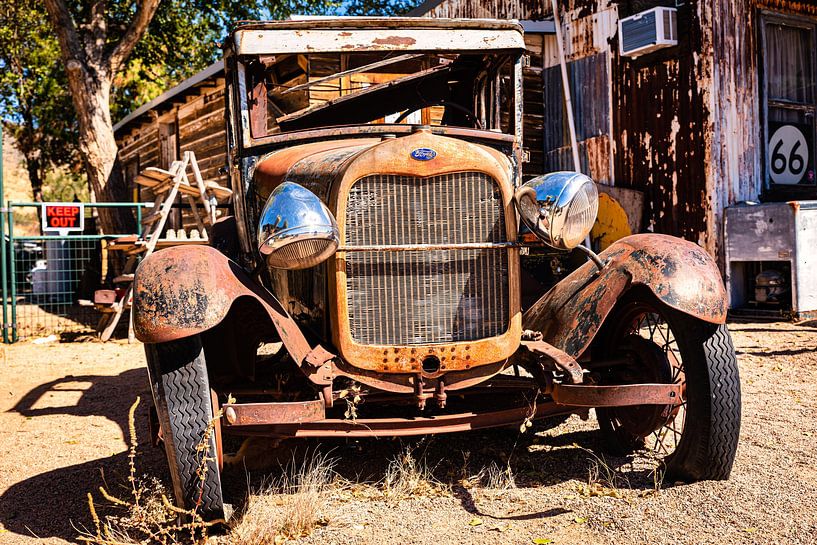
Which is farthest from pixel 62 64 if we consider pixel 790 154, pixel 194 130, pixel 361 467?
pixel 361 467

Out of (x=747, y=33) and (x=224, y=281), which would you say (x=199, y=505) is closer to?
(x=224, y=281)

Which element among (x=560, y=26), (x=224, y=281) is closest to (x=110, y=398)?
(x=224, y=281)

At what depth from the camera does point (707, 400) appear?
3.50 meters

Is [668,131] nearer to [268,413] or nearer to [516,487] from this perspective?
[516,487]

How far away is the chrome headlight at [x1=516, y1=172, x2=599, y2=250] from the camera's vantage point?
3.44 meters

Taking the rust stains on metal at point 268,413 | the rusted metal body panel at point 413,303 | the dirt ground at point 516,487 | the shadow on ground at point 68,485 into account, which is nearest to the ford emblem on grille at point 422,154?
the rusted metal body panel at point 413,303

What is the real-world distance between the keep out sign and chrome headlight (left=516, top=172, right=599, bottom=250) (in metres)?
7.81

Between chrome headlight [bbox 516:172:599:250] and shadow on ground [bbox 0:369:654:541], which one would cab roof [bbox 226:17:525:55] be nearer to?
chrome headlight [bbox 516:172:599:250]

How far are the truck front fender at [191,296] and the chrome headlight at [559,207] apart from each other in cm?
115

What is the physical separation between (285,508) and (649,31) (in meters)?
7.96

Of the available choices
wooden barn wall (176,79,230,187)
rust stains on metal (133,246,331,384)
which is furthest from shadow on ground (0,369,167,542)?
wooden barn wall (176,79,230,187)

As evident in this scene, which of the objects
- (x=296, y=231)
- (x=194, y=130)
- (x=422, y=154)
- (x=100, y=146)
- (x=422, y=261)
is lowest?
(x=422, y=261)

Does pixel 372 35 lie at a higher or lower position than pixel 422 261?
higher

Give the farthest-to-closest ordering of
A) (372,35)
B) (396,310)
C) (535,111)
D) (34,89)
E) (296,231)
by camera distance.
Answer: (34,89)
(535,111)
(372,35)
(396,310)
(296,231)
